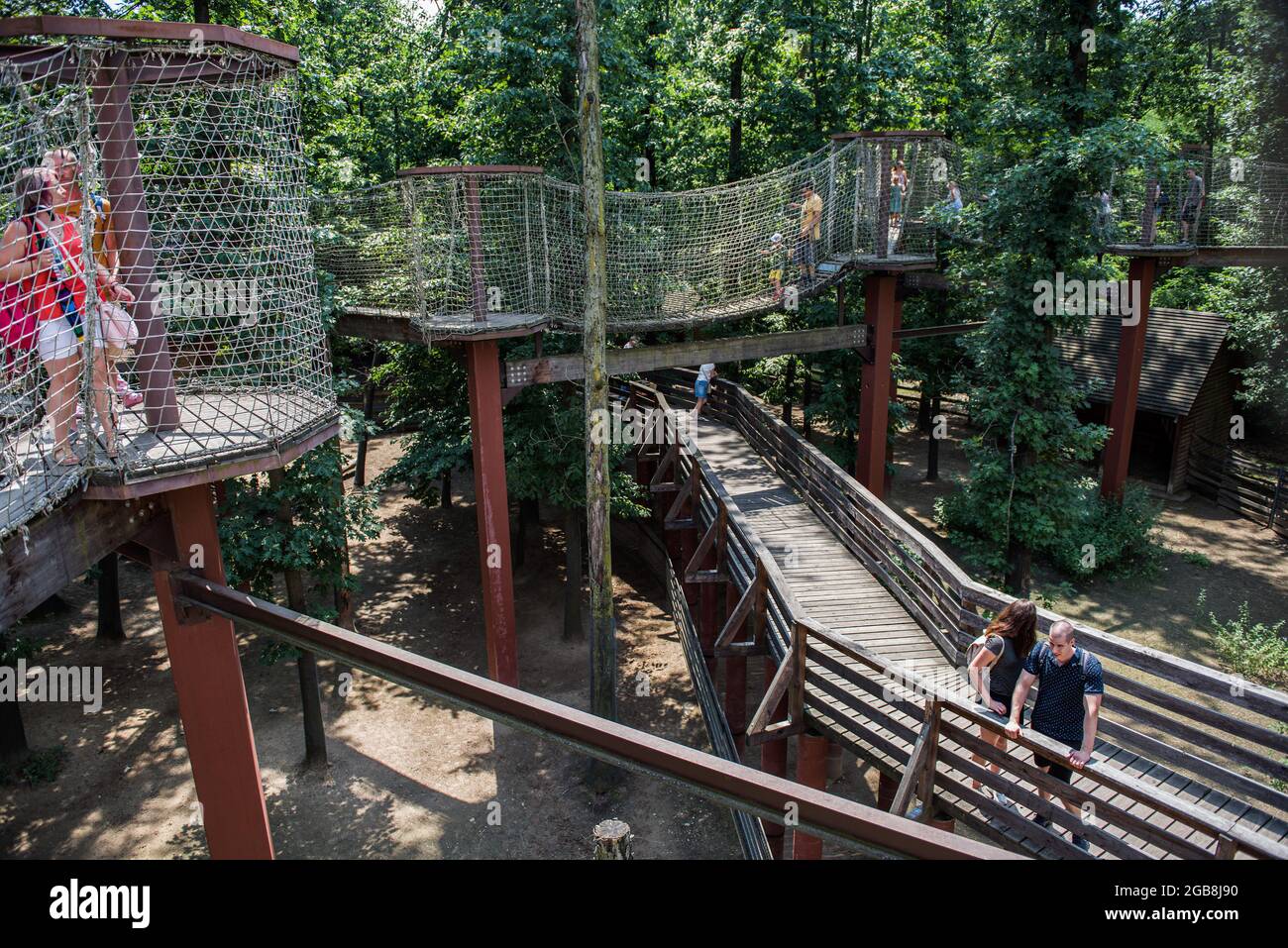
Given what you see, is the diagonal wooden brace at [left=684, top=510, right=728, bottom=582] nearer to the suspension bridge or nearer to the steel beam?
the suspension bridge

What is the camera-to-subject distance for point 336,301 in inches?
400

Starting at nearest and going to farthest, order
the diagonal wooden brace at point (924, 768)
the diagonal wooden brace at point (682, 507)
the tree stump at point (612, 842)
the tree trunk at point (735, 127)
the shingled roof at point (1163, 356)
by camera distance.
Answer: the tree stump at point (612, 842) < the diagonal wooden brace at point (924, 768) < the diagonal wooden brace at point (682, 507) < the tree trunk at point (735, 127) < the shingled roof at point (1163, 356)

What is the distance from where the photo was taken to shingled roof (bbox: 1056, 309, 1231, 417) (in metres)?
19.5

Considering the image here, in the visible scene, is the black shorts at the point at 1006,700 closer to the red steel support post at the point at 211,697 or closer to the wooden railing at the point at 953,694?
the wooden railing at the point at 953,694

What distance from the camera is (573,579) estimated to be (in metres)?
14.1

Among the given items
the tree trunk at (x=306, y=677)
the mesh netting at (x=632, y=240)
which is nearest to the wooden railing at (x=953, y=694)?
the mesh netting at (x=632, y=240)

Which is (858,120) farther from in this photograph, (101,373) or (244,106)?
(101,373)

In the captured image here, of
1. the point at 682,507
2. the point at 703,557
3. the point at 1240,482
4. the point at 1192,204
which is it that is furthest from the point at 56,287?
the point at 1240,482

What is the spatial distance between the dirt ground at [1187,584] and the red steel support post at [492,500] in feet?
29.2

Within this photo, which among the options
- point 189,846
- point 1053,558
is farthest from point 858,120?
point 189,846

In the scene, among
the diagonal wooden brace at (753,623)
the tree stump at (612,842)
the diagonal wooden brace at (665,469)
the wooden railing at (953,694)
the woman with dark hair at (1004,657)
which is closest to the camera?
the wooden railing at (953,694)

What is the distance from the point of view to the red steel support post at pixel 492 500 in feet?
33.3

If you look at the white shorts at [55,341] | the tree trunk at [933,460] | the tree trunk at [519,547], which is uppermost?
the white shorts at [55,341]

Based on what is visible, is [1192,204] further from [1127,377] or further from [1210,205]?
[1127,377]
